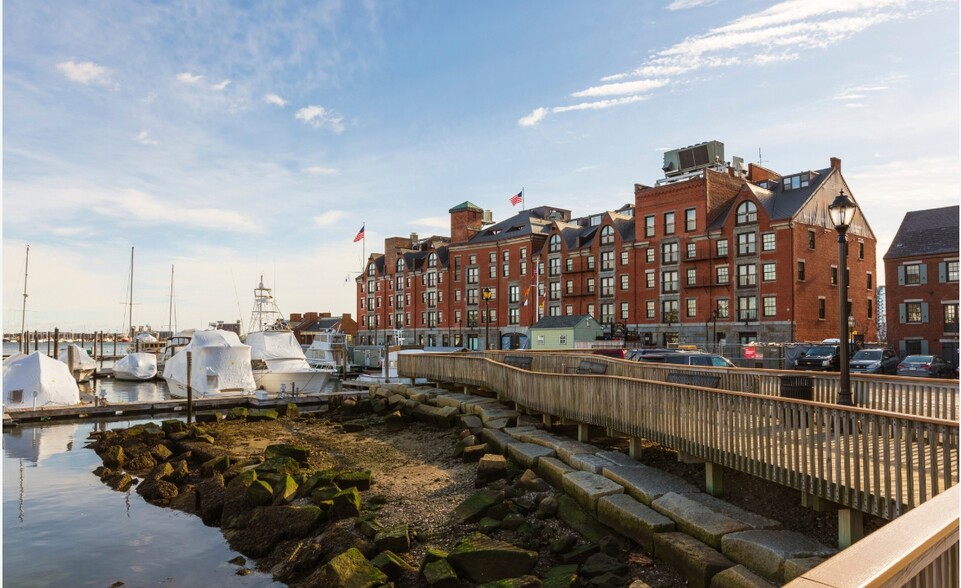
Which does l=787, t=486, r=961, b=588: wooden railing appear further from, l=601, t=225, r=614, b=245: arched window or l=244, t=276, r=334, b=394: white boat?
l=601, t=225, r=614, b=245: arched window

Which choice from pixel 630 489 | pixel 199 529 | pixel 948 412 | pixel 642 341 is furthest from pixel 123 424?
pixel 642 341

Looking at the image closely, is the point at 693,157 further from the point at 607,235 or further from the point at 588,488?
the point at 588,488

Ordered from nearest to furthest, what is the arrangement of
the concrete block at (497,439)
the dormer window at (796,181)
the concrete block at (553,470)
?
the concrete block at (553,470) < the concrete block at (497,439) < the dormer window at (796,181)

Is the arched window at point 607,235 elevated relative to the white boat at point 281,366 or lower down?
elevated

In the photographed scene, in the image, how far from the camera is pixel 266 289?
200ft

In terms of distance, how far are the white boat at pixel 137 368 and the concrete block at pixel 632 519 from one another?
5906 centimetres

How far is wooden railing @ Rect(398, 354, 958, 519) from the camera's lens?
7.74 m

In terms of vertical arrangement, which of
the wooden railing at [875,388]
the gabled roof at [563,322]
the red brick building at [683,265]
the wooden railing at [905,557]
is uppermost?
the red brick building at [683,265]

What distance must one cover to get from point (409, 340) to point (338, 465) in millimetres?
68221

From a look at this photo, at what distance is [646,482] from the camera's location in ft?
39.5

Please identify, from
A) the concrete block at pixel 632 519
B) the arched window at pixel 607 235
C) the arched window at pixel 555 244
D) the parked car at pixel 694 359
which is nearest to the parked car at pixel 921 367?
Answer: the parked car at pixel 694 359

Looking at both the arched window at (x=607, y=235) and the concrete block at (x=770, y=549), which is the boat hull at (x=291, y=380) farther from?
the concrete block at (x=770, y=549)

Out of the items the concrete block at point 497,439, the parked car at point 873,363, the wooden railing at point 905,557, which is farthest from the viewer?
the parked car at point 873,363

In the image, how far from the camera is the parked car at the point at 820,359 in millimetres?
36344
